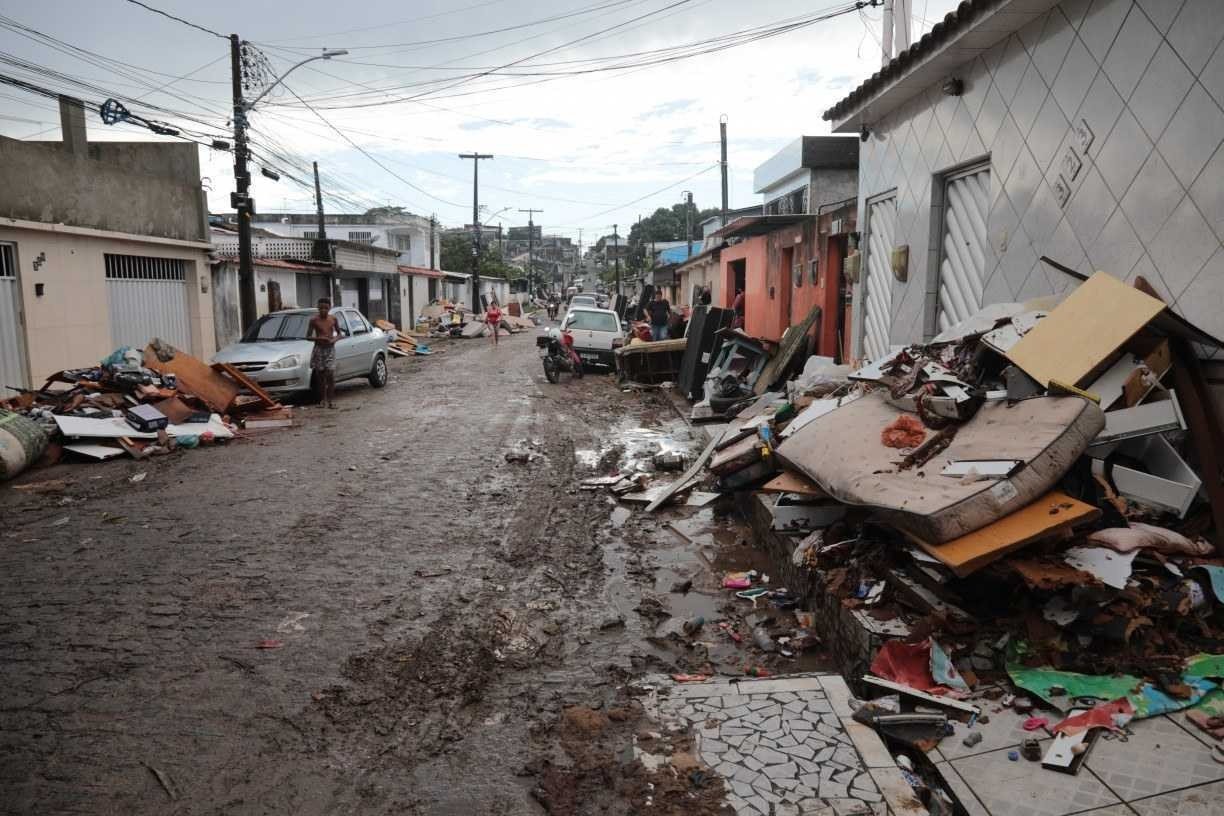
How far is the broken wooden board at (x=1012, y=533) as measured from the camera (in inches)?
136

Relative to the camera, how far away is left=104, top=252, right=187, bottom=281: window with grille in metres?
15.9

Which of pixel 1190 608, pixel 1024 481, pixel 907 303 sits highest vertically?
pixel 907 303

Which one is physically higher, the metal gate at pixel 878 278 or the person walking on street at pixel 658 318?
the metal gate at pixel 878 278

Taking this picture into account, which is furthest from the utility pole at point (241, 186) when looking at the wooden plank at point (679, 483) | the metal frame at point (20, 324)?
the wooden plank at point (679, 483)

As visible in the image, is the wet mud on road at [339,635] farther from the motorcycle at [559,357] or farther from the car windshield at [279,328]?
the motorcycle at [559,357]

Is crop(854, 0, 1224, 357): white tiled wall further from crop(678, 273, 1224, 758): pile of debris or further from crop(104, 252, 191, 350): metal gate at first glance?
crop(104, 252, 191, 350): metal gate

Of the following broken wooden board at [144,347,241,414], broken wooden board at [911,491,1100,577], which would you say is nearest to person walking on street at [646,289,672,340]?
broken wooden board at [144,347,241,414]

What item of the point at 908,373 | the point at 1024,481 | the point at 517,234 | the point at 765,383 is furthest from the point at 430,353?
the point at 517,234

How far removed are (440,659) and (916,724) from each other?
2404mm

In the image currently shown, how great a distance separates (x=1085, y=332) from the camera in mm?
4492

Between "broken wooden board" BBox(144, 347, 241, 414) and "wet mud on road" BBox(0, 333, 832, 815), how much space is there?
2.55 m

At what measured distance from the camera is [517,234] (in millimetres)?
130625

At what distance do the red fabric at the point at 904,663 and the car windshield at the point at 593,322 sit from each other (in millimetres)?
15506

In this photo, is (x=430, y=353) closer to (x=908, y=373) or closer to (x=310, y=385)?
(x=310, y=385)
